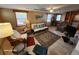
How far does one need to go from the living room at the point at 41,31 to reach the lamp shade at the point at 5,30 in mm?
34

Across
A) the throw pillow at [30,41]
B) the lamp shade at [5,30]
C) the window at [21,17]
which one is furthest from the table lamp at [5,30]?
the throw pillow at [30,41]

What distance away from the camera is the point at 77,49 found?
3.25 ft

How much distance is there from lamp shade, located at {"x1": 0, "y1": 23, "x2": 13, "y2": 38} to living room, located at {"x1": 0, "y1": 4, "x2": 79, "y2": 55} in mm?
34

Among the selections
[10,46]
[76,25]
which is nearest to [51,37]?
[76,25]

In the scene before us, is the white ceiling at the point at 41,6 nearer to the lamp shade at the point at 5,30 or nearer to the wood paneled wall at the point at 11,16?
the wood paneled wall at the point at 11,16

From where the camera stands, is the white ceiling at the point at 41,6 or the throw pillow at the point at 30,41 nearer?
the white ceiling at the point at 41,6

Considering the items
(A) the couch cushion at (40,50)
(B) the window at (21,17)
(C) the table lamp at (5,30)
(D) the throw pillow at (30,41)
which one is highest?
(B) the window at (21,17)

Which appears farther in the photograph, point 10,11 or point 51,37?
point 51,37

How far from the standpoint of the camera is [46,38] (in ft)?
3.45

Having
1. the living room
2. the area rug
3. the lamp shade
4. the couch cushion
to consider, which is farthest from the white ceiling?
the couch cushion

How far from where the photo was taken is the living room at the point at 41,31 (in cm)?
97

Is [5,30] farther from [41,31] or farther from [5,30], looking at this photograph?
[41,31]
